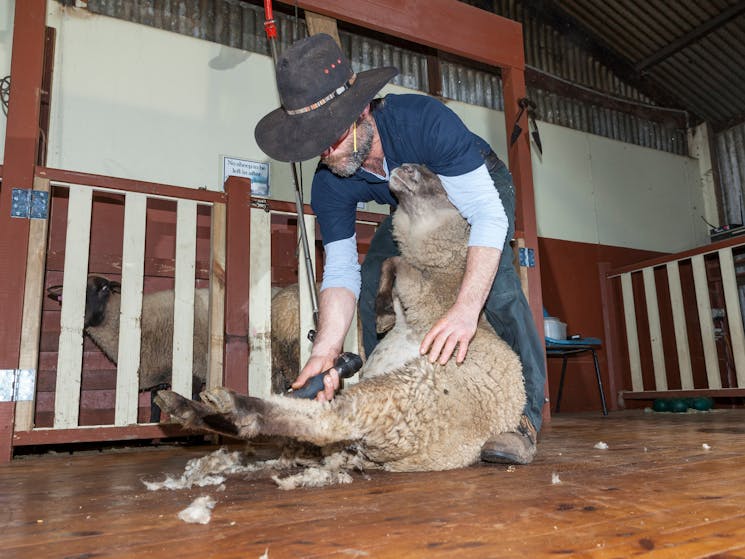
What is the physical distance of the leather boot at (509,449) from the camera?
1.77 meters

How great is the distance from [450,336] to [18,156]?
6.85 ft

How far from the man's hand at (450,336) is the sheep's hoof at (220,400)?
62cm

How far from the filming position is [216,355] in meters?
2.90

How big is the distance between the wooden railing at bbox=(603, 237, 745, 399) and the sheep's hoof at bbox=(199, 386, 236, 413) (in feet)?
15.0

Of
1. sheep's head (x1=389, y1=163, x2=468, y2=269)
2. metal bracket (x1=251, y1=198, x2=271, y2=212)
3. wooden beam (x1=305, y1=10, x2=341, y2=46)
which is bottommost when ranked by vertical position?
sheep's head (x1=389, y1=163, x2=468, y2=269)

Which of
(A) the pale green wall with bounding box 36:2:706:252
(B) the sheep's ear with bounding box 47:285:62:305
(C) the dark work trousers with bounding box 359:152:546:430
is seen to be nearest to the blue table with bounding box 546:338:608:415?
(A) the pale green wall with bounding box 36:2:706:252

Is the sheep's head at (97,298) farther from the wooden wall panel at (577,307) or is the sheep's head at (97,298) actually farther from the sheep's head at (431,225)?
the wooden wall panel at (577,307)

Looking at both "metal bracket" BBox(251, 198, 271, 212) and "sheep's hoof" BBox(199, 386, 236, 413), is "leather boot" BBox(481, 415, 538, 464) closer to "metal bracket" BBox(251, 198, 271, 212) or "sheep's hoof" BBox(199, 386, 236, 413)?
"sheep's hoof" BBox(199, 386, 236, 413)

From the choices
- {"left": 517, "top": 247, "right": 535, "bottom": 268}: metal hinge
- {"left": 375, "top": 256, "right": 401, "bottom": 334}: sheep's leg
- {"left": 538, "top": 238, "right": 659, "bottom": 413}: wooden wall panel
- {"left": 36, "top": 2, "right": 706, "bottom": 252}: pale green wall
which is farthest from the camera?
{"left": 538, "top": 238, "right": 659, "bottom": 413}: wooden wall panel

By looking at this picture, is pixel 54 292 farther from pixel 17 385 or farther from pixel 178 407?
pixel 178 407

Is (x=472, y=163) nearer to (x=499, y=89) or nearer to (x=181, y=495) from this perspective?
(x=181, y=495)

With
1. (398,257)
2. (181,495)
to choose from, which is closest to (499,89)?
(398,257)

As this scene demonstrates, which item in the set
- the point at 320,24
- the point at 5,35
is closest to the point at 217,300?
the point at 320,24

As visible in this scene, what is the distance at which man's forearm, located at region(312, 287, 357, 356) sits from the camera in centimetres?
215
